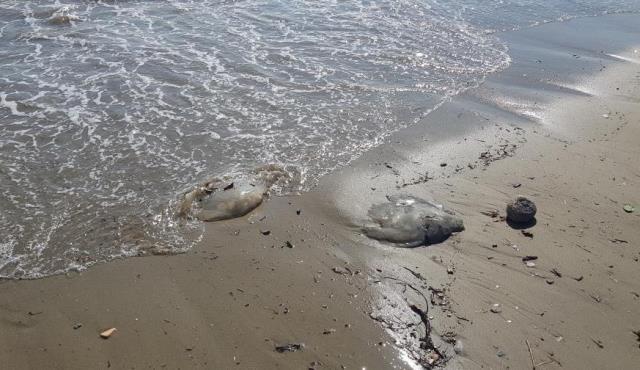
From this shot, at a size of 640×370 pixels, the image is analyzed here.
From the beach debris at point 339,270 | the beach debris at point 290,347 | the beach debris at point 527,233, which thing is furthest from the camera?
the beach debris at point 527,233

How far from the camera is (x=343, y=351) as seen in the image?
417 cm

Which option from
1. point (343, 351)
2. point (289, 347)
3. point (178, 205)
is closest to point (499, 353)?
point (343, 351)

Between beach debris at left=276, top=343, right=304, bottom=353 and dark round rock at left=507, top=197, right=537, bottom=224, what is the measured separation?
332 centimetres

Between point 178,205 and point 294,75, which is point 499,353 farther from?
point 294,75

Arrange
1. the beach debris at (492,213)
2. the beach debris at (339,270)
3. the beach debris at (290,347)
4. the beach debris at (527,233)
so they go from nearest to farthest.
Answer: the beach debris at (290,347) → the beach debris at (339,270) → the beach debris at (527,233) → the beach debris at (492,213)

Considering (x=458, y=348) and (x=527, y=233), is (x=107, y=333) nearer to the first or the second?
(x=458, y=348)

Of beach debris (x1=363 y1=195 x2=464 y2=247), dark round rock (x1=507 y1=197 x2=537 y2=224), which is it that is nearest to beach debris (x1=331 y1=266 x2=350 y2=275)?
beach debris (x1=363 y1=195 x2=464 y2=247)

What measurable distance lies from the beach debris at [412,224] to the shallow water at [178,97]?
4.06ft

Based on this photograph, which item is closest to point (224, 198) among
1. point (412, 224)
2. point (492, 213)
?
point (412, 224)

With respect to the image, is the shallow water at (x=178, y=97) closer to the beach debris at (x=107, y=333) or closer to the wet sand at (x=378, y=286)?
the wet sand at (x=378, y=286)

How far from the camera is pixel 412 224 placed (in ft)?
18.4

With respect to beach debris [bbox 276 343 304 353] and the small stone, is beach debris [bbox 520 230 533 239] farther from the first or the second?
beach debris [bbox 276 343 304 353]

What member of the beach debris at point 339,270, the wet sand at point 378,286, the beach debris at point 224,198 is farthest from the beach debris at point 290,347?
the beach debris at point 224,198

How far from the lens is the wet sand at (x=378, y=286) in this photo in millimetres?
4160
